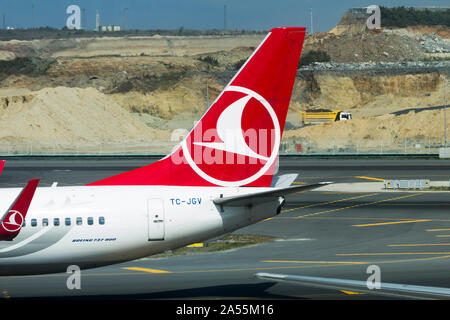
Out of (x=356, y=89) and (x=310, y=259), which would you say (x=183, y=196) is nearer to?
(x=310, y=259)

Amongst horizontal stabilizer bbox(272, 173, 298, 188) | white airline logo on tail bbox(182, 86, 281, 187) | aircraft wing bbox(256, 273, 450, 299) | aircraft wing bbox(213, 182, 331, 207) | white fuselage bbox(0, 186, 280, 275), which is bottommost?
aircraft wing bbox(256, 273, 450, 299)

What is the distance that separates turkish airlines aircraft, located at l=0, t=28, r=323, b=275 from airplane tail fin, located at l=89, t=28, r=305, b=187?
0.04m

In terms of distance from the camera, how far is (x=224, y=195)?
26516 mm

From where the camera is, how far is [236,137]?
26906 mm

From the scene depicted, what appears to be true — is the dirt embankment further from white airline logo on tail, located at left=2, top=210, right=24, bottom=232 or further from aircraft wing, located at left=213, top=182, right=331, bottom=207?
white airline logo on tail, located at left=2, top=210, right=24, bottom=232

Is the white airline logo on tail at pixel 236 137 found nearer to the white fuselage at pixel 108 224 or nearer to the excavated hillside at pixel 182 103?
the white fuselage at pixel 108 224

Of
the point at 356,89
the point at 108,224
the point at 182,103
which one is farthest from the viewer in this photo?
the point at 356,89

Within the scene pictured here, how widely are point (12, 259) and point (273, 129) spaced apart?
34.2ft

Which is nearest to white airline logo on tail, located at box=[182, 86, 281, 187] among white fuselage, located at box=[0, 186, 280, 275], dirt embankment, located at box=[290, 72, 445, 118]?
white fuselage, located at box=[0, 186, 280, 275]

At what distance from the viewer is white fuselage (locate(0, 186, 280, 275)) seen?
24797 mm

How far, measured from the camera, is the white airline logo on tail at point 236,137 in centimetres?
A: 2675

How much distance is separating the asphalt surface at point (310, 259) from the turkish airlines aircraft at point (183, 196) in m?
3.17

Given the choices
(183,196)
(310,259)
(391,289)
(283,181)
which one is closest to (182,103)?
(310,259)

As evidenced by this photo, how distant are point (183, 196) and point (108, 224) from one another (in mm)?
2878
